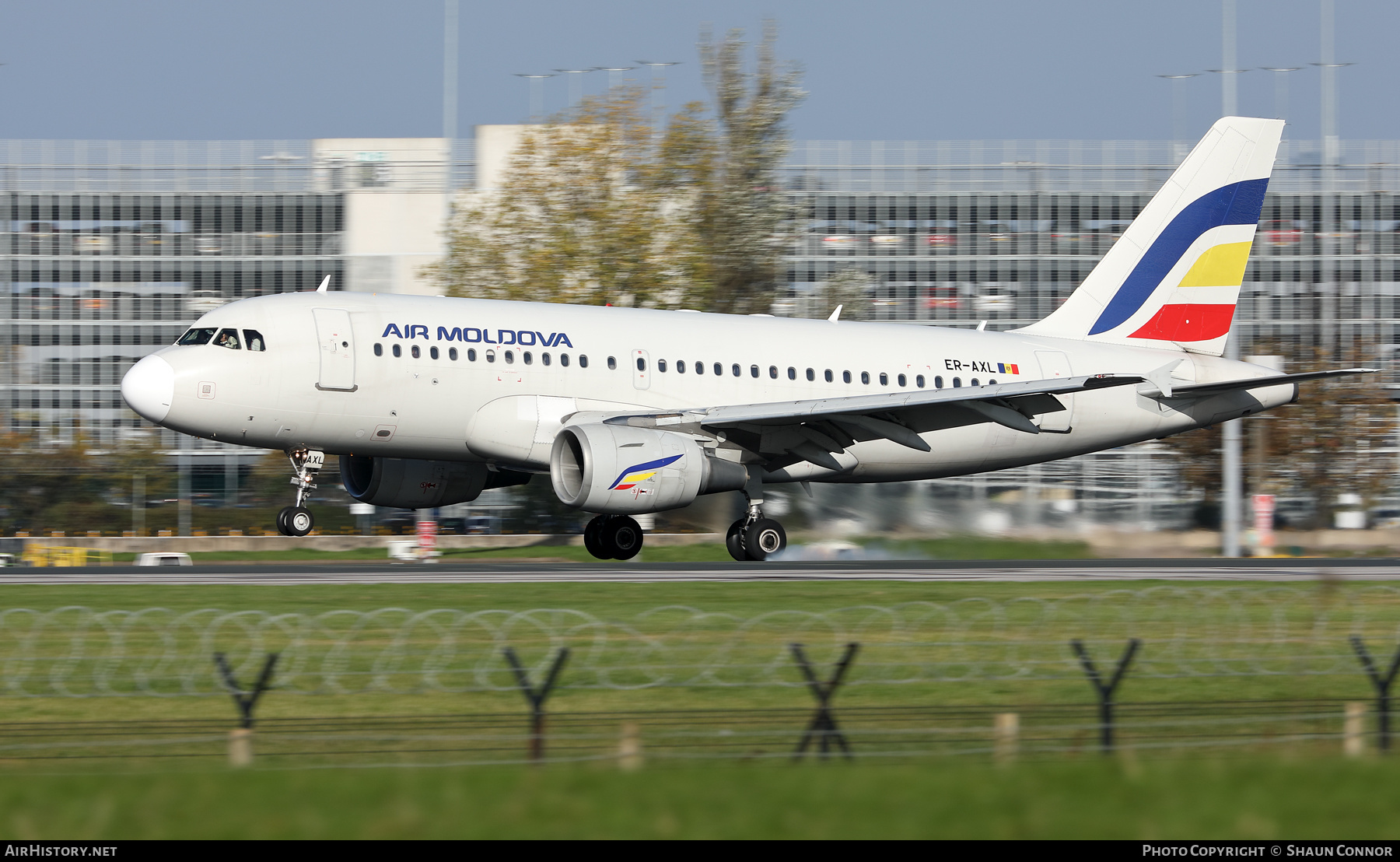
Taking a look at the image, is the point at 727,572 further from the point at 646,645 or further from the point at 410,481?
the point at 646,645

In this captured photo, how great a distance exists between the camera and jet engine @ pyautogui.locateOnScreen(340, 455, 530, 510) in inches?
1173

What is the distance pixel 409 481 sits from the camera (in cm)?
2988

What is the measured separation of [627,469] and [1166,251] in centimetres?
1500

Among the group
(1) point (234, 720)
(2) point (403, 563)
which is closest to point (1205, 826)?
(1) point (234, 720)

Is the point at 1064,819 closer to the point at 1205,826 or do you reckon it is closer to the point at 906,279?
the point at 1205,826

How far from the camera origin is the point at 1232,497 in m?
36.8

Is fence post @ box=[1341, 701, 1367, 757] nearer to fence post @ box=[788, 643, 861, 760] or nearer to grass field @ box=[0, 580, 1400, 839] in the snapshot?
grass field @ box=[0, 580, 1400, 839]

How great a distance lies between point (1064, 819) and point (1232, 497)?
31.0 m

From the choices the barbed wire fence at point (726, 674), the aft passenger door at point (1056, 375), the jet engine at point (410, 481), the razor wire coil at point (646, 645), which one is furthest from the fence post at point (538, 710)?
the aft passenger door at point (1056, 375)

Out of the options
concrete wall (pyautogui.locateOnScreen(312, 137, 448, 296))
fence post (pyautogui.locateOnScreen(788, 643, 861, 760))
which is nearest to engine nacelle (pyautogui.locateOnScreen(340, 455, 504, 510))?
fence post (pyautogui.locateOnScreen(788, 643, 861, 760))

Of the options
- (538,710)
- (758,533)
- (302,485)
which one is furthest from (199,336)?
(538,710)

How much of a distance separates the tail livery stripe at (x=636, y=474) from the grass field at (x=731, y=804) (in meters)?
17.0

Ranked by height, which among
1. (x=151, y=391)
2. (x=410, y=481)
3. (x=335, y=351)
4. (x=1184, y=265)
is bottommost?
(x=410, y=481)

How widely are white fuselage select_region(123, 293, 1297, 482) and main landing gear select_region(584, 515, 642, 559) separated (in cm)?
229
